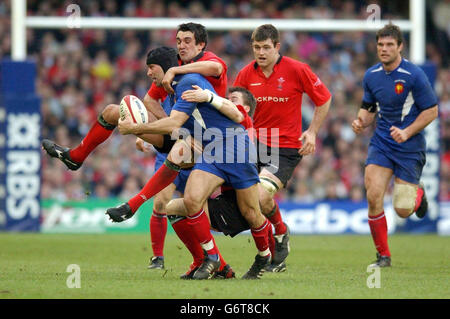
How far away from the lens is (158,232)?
9414mm

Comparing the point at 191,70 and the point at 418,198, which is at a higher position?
the point at 191,70

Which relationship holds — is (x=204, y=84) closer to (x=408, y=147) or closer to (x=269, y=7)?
(x=408, y=147)

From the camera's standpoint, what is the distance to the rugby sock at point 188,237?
762 centimetres

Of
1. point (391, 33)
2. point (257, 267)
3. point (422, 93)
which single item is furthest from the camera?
point (422, 93)

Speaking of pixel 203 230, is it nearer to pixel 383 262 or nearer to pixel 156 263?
pixel 156 263

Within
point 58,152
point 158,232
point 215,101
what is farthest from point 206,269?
point 58,152

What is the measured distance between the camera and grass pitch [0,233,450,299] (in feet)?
21.7

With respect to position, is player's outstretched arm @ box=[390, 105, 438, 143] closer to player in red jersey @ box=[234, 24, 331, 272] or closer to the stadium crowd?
player in red jersey @ box=[234, 24, 331, 272]

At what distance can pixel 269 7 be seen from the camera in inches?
848

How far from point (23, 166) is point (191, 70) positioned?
26.8 feet

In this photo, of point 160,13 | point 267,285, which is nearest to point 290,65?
point 267,285

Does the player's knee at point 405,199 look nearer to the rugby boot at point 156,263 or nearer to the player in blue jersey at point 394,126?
the player in blue jersey at point 394,126

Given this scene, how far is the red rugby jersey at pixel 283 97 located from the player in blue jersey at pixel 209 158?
1.69m

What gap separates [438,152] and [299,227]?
2.98 meters
